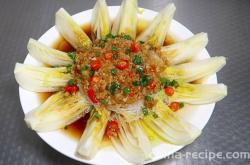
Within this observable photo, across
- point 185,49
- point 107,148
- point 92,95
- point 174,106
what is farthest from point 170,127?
point 185,49

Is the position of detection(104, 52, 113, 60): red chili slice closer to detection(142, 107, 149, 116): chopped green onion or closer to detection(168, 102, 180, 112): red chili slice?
detection(142, 107, 149, 116): chopped green onion

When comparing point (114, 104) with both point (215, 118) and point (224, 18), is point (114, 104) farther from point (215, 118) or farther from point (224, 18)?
point (224, 18)

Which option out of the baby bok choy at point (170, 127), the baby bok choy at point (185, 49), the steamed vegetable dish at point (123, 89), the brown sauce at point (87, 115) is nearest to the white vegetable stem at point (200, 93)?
the steamed vegetable dish at point (123, 89)

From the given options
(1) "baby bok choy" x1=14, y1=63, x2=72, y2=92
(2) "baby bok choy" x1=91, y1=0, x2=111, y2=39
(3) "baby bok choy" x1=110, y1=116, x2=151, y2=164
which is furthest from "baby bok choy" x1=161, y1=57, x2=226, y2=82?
(1) "baby bok choy" x1=14, y1=63, x2=72, y2=92

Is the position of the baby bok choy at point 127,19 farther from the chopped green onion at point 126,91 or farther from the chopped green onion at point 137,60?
the chopped green onion at point 126,91

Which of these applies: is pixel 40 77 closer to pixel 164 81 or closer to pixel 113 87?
pixel 113 87

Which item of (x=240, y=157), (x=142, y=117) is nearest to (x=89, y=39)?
(x=142, y=117)
